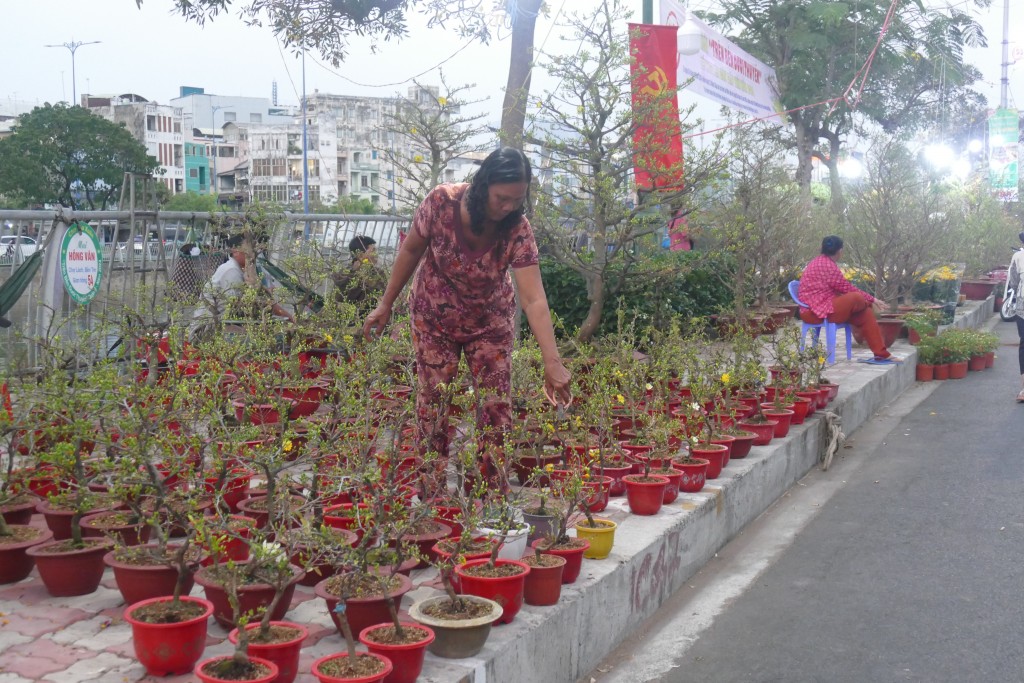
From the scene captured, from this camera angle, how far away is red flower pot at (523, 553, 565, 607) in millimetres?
3605

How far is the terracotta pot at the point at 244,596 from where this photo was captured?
3.20 metres

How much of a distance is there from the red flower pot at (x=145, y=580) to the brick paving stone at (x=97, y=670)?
27 cm

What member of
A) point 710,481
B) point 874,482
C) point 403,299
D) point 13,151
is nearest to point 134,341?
point 403,299

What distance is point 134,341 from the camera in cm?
701

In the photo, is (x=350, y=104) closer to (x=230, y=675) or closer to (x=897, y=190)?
(x=897, y=190)

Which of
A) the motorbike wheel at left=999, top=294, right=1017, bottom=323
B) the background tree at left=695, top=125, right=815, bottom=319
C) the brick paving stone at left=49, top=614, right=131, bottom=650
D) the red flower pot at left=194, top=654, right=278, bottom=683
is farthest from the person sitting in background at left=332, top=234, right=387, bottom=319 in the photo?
the motorbike wheel at left=999, top=294, right=1017, bottom=323

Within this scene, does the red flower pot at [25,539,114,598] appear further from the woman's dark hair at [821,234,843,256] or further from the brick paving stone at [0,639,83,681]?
the woman's dark hair at [821,234,843,256]

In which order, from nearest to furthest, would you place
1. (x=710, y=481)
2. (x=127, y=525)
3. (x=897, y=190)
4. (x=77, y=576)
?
(x=77, y=576)
(x=127, y=525)
(x=710, y=481)
(x=897, y=190)

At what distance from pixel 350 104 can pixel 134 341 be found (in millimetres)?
75327

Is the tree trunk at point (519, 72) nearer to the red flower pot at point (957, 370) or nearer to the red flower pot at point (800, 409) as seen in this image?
the red flower pot at point (800, 409)

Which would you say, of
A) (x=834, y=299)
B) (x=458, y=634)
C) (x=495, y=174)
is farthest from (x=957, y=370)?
(x=458, y=634)

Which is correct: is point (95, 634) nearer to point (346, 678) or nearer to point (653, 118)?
point (346, 678)

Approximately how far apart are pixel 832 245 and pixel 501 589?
→ 835cm

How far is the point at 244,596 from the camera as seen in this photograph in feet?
10.5
